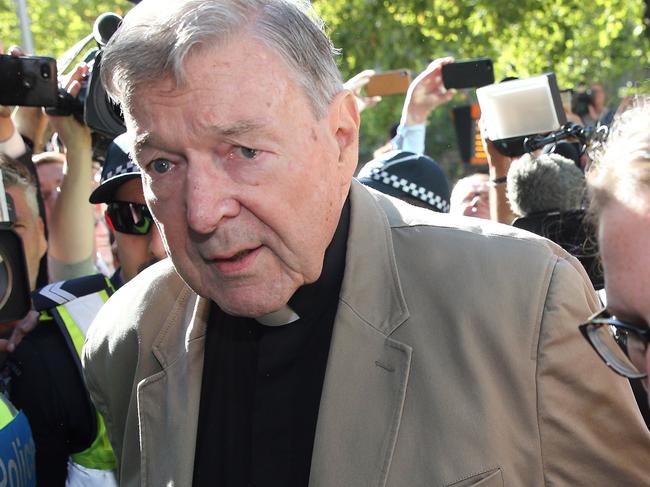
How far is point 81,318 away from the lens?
3.08 m

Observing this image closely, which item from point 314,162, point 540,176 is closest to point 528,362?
point 314,162

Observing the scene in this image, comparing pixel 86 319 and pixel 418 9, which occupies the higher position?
pixel 418 9

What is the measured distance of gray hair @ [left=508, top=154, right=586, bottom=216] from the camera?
155 inches

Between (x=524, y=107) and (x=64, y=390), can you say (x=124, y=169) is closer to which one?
(x=64, y=390)

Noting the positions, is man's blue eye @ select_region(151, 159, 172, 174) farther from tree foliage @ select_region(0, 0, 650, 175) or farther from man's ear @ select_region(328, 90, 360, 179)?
tree foliage @ select_region(0, 0, 650, 175)

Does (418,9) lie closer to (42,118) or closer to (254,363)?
(42,118)

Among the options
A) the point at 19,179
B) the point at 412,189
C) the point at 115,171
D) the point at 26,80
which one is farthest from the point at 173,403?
the point at 412,189

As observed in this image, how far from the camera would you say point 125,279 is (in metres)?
3.42

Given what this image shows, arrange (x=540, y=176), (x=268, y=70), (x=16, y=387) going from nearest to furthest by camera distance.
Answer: (x=268, y=70), (x=16, y=387), (x=540, y=176)

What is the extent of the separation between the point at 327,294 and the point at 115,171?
1307 mm

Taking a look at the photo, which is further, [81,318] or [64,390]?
[81,318]

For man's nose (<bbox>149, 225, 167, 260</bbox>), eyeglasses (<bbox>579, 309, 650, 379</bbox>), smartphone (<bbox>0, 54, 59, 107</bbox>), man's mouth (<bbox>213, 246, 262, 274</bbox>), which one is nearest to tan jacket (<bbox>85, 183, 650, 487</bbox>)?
eyeglasses (<bbox>579, 309, 650, 379</bbox>)

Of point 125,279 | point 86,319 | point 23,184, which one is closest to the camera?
point 86,319

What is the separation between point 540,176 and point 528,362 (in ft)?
7.14
